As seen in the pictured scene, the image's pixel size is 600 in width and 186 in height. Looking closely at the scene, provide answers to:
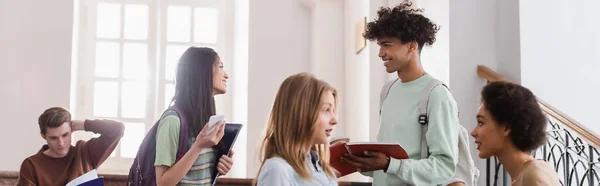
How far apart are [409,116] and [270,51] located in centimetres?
461

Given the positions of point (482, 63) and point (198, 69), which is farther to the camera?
point (482, 63)

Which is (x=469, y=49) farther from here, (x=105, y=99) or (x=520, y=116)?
(x=105, y=99)

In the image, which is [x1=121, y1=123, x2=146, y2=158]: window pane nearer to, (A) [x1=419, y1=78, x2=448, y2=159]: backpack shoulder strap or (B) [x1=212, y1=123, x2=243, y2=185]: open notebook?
(B) [x1=212, y1=123, x2=243, y2=185]: open notebook

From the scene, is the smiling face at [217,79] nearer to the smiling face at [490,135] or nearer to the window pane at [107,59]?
the smiling face at [490,135]

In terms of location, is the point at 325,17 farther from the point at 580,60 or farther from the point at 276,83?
the point at 580,60

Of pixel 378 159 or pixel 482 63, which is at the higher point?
pixel 482 63

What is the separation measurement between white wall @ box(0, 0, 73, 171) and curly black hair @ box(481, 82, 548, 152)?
5250mm

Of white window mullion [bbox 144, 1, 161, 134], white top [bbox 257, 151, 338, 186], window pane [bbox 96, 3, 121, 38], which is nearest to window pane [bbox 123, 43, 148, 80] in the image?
white window mullion [bbox 144, 1, 161, 134]

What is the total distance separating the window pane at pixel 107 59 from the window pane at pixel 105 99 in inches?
4.1

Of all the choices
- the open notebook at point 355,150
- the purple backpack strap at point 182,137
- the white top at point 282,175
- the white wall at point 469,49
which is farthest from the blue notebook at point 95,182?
the white wall at point 469,49

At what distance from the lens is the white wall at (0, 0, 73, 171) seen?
25.8 ft

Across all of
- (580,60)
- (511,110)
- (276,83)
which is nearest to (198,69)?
(511,110)

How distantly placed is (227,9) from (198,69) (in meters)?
5.46

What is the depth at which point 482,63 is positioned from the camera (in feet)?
21.1
